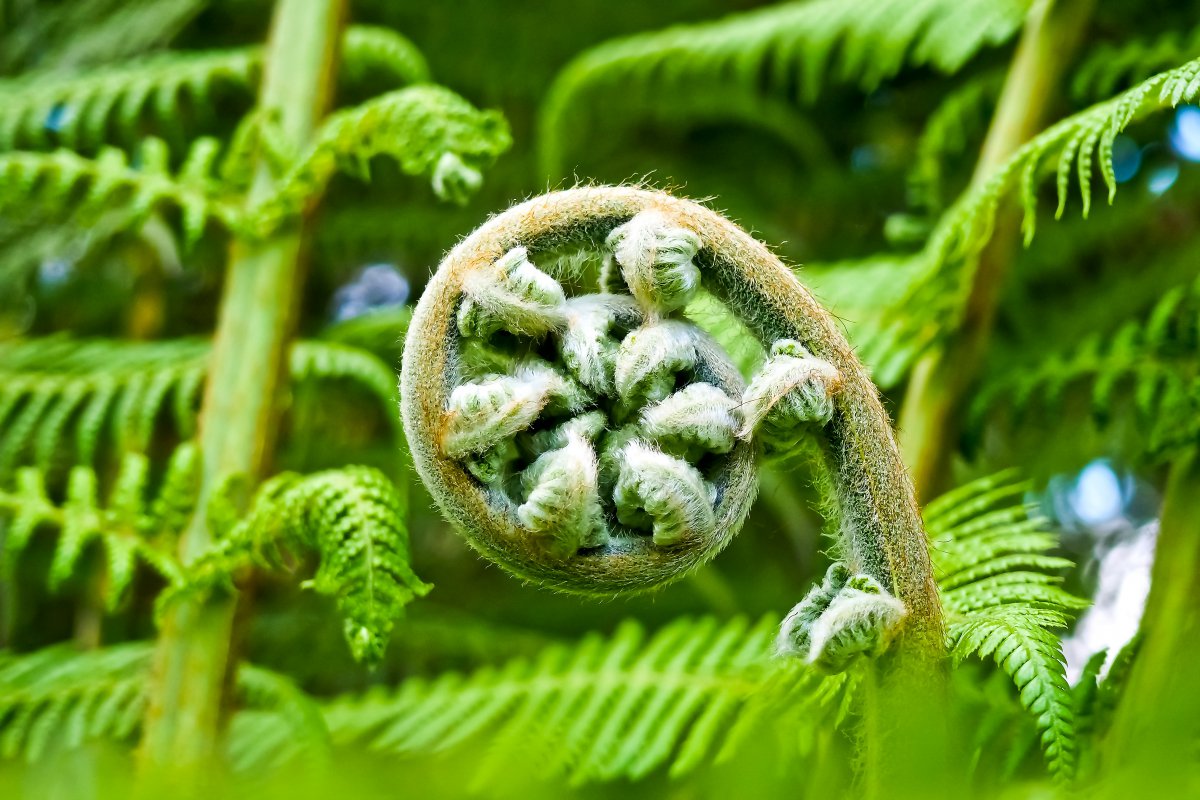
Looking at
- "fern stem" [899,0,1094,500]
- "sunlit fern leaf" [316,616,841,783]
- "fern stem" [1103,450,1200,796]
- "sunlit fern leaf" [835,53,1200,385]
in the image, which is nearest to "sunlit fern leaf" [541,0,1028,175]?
"fern stem" [899,0,1094,500]

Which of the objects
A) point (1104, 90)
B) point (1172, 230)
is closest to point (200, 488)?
point (1104, 90)

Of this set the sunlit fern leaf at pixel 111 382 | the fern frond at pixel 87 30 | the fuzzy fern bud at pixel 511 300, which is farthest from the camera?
the fern frond at pixel 87 30

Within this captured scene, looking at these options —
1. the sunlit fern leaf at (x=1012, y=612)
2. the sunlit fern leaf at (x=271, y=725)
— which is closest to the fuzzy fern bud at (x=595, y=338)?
the sunlit fern leaf at (x=1012, y=612)

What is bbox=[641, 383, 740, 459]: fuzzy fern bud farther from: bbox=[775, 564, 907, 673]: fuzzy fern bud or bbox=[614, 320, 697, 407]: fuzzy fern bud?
bbox=[775, 564, 907, 673]: fuzzy fern bud

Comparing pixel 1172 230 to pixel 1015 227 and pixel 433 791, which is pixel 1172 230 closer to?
pixel 1015 227

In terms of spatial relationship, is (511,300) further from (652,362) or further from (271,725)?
(271,725)

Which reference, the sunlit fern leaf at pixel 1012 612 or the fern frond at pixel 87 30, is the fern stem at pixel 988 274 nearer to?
the sunlit fern leaf at pixel 1012 612
